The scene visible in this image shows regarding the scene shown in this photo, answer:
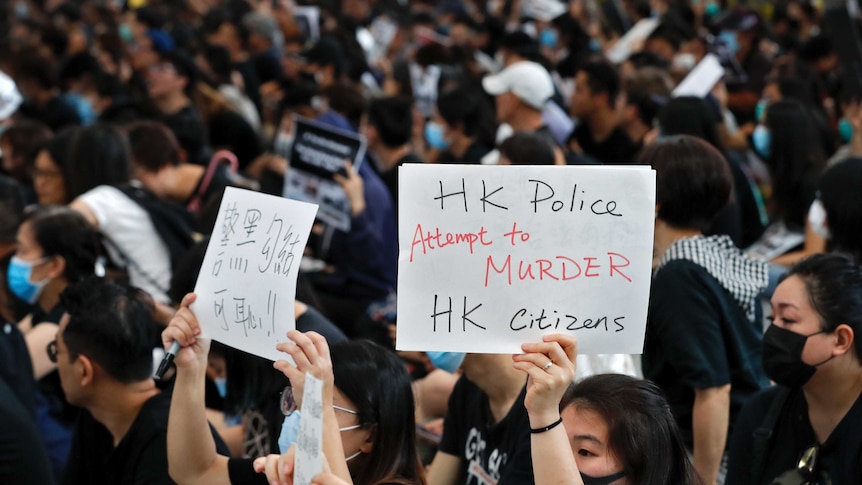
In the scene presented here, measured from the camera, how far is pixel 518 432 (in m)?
3.00

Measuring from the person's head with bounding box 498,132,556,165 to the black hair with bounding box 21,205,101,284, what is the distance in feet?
Answer: 5.80

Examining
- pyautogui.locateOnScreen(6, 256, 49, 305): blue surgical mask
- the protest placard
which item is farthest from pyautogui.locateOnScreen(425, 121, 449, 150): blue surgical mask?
pyautogui.locateOnScreen(6, 256, 49, 305): blue surgical mask

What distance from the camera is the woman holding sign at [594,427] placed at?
7.07 feet

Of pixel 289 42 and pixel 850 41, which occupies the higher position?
pixel 289 42

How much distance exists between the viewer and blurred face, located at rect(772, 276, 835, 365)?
2.96 metres

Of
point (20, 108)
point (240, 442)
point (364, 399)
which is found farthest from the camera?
point (20, 108)

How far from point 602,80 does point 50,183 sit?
3772 millimetres

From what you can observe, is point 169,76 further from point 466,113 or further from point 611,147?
point 611,147

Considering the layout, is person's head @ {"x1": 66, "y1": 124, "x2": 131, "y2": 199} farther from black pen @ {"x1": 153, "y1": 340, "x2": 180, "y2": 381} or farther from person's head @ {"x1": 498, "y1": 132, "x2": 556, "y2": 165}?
black pen @ {"x1": 153, "y1": 340, "x2": 180, "y2": 381}

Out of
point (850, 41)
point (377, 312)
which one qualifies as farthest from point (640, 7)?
point (377, 312)

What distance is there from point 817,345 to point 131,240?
321 centimetres

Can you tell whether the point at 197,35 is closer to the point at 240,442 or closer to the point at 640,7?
the point at 640,7

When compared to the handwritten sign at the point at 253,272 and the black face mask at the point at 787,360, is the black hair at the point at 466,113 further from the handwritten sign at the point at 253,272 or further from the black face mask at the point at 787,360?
the handwritten sign at the point at 253,272

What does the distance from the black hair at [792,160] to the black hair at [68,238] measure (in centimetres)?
323
